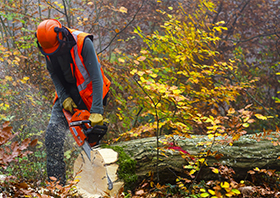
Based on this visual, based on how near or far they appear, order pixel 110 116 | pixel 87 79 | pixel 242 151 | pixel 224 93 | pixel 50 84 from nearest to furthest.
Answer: pixel 87 79
pixel 242 151
pixel 224 93
pixel 110 116
pixel 50 84

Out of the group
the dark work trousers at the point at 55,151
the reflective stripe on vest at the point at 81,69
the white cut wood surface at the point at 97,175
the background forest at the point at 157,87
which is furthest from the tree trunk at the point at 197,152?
the reflective stripe on vest at the point at 81,69

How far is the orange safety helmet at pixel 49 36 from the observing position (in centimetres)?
227

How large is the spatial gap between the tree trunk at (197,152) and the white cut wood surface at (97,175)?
367mm

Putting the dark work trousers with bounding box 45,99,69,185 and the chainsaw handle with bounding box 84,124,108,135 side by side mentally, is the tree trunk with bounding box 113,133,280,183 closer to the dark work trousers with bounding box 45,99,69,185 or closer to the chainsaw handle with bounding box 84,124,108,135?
the chainsaw handle with bounding box 84,124,108,135

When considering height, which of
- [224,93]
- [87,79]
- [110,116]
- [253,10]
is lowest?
[110,116]

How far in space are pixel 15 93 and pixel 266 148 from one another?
481 cm

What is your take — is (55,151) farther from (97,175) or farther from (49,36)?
(49,36)

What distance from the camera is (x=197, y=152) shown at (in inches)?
115

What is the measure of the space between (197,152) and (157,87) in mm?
1168

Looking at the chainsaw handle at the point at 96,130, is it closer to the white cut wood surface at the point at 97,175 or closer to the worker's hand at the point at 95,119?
the worker's hand at the point at 95,119

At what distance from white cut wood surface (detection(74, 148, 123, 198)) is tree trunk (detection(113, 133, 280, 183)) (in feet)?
1.20

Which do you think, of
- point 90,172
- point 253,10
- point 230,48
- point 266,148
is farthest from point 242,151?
point 253,10

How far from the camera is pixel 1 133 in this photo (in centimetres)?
109

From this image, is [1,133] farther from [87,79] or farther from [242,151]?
[242,151]
